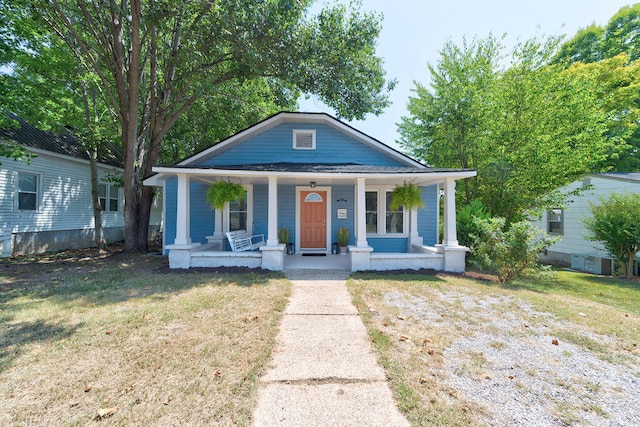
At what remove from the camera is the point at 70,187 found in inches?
474

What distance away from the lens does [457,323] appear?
13.5ft

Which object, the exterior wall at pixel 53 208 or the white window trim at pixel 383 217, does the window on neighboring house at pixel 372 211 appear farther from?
the exterior wall at pixel 53 208

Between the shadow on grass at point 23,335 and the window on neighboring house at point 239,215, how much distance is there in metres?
6.22

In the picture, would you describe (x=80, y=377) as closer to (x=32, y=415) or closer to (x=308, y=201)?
(x=32, y=415)

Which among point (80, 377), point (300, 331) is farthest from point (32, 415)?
point (300, 331)

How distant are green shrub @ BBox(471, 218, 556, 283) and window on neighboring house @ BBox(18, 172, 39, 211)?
16.1 meters

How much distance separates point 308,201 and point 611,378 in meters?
8.36

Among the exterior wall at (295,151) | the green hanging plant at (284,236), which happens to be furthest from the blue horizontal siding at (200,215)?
the green hanging plant at (284,236)

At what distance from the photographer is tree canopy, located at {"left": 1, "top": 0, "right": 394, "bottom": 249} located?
766 cm

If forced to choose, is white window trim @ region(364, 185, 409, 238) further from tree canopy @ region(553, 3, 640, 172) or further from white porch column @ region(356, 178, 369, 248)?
tree canopy @ region(553, 3, 640, 172)

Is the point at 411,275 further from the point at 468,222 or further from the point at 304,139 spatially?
the point at 304,139

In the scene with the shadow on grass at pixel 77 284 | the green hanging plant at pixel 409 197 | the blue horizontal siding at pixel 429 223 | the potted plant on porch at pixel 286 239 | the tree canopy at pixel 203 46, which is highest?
the tree canopy at pixel 203 46

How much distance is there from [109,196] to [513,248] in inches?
696

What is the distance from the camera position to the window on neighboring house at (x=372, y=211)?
10.1m
